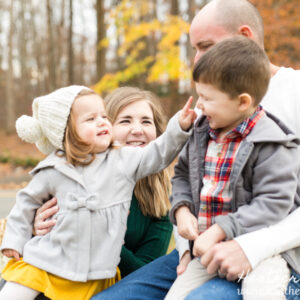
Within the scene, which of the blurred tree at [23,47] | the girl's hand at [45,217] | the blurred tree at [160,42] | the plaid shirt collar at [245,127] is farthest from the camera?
the blurred tree at [23,47]

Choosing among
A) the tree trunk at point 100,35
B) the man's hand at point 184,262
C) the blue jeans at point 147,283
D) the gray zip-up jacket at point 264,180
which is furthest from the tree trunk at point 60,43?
the gray zip-up jacket at point 264,180

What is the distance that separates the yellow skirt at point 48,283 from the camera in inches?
80.7

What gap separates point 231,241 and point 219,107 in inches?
21.9

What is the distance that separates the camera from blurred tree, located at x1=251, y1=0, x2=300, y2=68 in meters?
10.5

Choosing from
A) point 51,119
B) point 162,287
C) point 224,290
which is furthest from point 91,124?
point 224,290

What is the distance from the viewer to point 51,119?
2211mm

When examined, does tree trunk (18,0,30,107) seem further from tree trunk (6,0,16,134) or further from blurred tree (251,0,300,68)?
blurred tree (251,0,300,68)

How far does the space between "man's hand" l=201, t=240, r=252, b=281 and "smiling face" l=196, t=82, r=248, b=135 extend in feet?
1.68

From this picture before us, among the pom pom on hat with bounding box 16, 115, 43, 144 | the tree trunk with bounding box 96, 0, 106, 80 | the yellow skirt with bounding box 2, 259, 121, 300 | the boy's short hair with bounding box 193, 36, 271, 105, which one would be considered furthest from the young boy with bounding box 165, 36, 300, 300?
the tree trunk with bounding box 96, 0, 106, 80

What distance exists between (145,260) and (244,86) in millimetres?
1412

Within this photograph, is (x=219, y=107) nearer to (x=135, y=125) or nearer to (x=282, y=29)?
(x=135, y=125)

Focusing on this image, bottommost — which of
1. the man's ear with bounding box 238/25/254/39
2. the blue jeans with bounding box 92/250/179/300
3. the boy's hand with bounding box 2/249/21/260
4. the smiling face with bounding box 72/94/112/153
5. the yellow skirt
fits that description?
the blue jeans with bounding box 92/250/179/300

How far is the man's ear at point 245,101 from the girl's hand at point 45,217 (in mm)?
1088

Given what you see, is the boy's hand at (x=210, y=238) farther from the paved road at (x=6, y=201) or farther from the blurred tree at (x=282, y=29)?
the blurred tree at (x=282, y=29)
